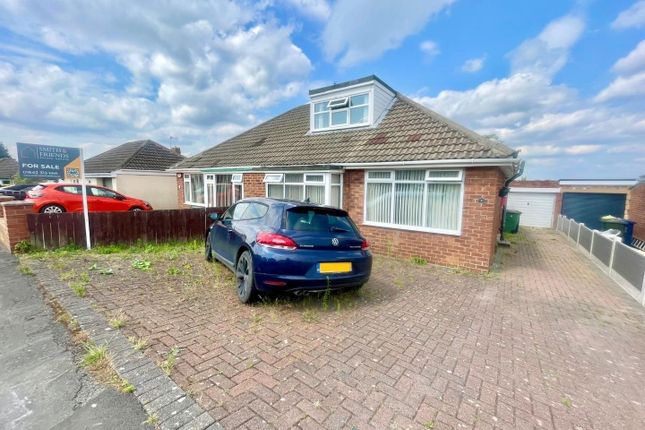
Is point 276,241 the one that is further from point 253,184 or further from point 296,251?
point 253,184

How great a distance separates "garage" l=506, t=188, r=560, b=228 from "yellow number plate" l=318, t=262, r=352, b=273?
1977 cm

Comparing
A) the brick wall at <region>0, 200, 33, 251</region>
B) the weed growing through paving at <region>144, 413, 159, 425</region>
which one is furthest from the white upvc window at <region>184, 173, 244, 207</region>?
the weed growing through paving at <region>144, 413, 159, 425</region>

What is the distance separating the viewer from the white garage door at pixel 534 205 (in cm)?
1836

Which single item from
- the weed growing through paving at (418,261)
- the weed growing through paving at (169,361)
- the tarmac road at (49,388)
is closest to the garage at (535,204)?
the weed growing through paving at (418,261)

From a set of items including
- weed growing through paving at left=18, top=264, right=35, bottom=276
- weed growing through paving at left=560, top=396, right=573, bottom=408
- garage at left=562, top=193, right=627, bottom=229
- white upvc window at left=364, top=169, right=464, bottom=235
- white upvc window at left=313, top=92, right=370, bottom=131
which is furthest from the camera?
garage at left=562, top=193, right=627, bottom=229

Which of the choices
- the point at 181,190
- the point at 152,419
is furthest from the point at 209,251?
the point at 181,190

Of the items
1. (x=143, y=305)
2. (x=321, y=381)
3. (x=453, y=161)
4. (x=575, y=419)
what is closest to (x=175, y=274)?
(x=143, y=305)

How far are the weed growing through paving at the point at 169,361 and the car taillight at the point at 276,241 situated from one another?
153 centimetres

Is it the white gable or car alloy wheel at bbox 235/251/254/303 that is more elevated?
the white gable

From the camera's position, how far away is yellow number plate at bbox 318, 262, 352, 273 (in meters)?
3.75

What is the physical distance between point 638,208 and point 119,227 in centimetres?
2231

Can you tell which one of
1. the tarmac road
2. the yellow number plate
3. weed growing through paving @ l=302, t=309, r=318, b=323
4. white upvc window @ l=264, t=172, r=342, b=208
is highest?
white upvc window @ l=264, t=172, r=342, b=208

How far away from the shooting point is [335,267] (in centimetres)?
385

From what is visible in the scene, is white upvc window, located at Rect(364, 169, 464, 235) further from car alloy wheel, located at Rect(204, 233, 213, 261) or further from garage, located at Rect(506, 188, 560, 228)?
garage, located at Rect(506, 188, 560, 228)
